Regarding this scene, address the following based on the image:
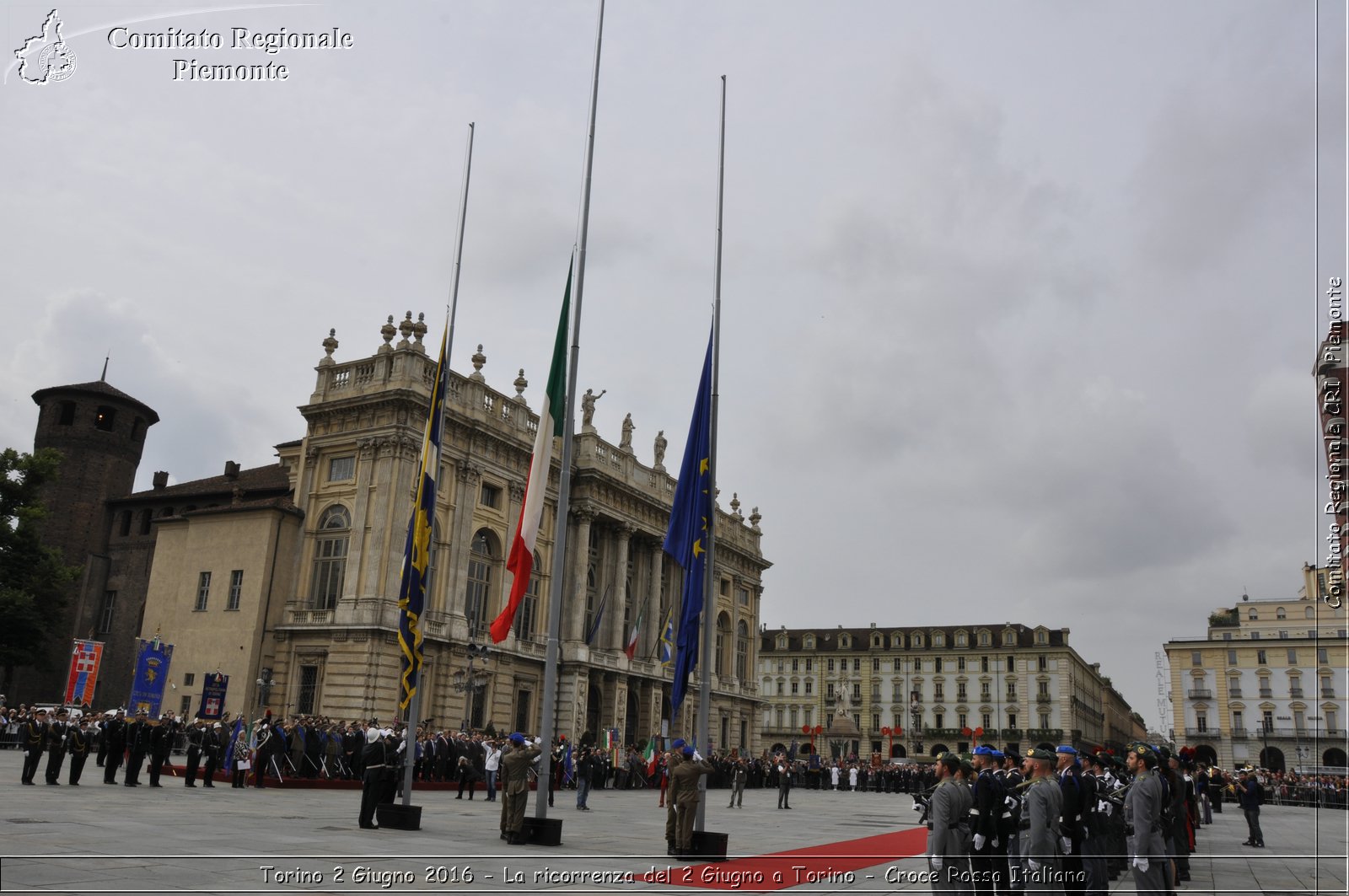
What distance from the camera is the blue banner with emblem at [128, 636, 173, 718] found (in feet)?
117

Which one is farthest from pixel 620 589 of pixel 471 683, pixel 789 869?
pixel 789 869

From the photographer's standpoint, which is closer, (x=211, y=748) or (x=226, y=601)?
(x=211, y=748)

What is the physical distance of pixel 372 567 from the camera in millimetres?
37656

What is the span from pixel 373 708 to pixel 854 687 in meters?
80.9

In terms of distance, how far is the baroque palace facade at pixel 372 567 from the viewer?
37.8 metres

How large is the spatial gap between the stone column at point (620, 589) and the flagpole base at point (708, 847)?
120 feet

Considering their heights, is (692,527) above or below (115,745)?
above

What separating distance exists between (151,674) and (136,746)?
1577 centimetres

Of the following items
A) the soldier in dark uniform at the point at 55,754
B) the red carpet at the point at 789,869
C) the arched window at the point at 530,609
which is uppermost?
the arched window at the point at 530,609

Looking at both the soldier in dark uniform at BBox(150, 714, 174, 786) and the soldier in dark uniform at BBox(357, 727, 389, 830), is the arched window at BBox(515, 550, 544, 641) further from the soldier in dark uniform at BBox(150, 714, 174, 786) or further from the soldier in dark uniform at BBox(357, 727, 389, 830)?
the soldier in dark uniform at BBox(357, 727, 389, 830)

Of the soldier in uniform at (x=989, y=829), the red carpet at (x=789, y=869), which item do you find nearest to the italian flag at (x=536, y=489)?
the red carpet at (x=789, y=869)

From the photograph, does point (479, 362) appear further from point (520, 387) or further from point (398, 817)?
point (398, 817)

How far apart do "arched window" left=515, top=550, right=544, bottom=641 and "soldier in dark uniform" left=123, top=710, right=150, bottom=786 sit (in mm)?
22616

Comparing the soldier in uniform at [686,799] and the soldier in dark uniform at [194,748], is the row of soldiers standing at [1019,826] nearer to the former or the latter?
the soldier in uniform at [686,799]
